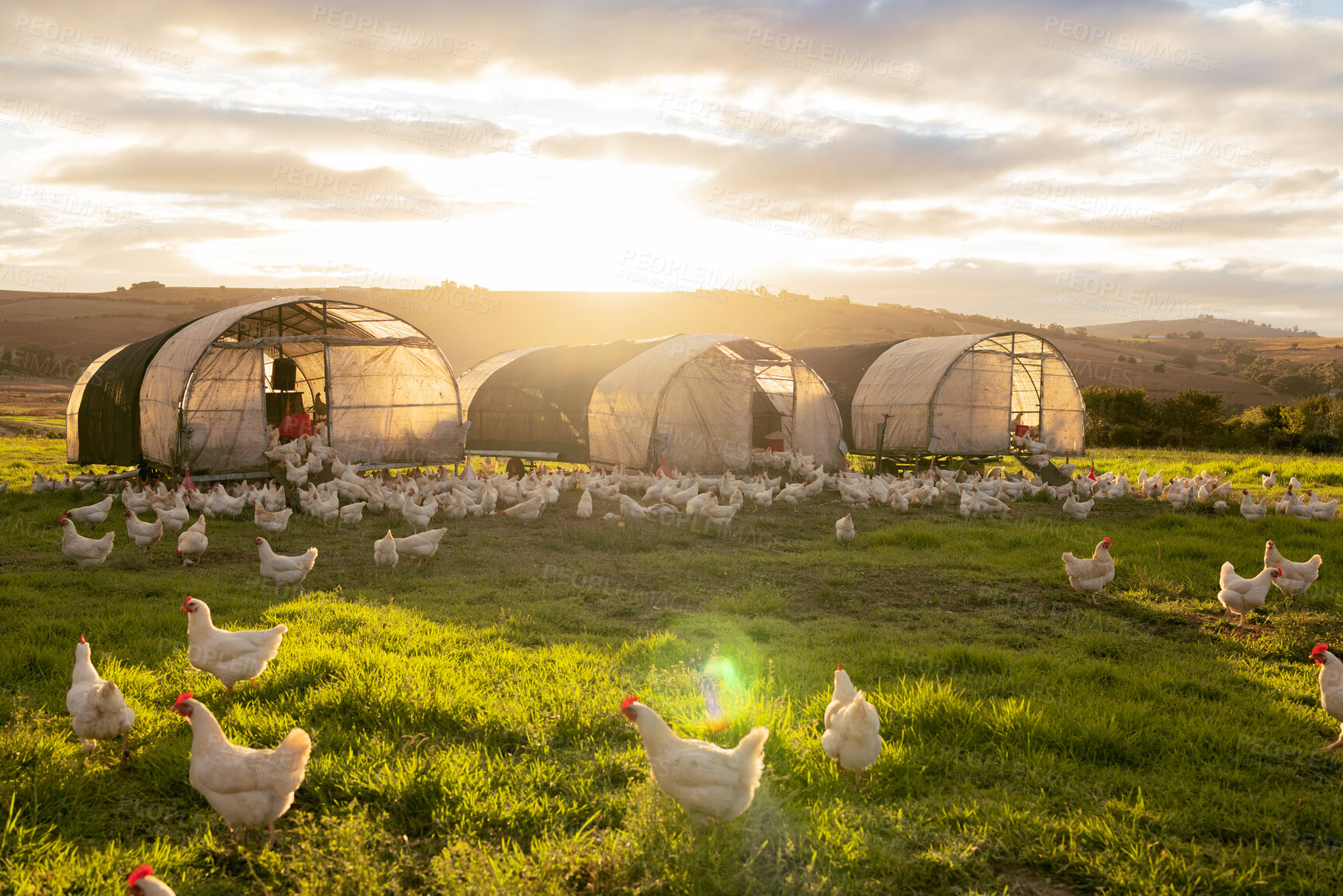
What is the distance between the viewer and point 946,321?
3730 inches

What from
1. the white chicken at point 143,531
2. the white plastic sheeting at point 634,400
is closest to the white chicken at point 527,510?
the white chicken at point 143,531

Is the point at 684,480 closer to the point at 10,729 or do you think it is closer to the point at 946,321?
the point at 10,729

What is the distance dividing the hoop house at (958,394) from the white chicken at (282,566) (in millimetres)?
18307

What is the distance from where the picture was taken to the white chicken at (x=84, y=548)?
971cm

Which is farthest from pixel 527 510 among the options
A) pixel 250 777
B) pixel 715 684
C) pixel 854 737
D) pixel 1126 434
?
pixel 1126 434

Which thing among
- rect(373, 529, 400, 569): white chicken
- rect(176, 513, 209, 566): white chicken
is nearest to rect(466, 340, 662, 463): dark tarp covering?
rect(373, 529, 400, 569): white chicken

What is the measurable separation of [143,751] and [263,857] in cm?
174

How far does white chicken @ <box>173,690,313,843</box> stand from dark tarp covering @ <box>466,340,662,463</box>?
1876cm

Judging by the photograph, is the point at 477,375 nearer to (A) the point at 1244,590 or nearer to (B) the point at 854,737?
(A) the point at 1244,590

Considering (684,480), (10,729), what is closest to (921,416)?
(684,480)

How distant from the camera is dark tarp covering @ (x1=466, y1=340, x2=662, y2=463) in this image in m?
23.3

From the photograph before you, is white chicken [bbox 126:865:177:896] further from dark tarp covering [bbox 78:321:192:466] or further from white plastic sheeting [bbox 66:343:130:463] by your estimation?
white plastic sheeting [bbox 66:343:130:463]

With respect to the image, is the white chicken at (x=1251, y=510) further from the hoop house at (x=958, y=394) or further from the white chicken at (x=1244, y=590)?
the hoop house at (x=958, y=394)

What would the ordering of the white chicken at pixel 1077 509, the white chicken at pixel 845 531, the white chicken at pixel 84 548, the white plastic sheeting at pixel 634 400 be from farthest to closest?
the white plastic sheeting at pixel 634 400
the white chicken at pixel 1077 509
the white chicken at pixel 845 531
the white chicken at pixel 84 548
